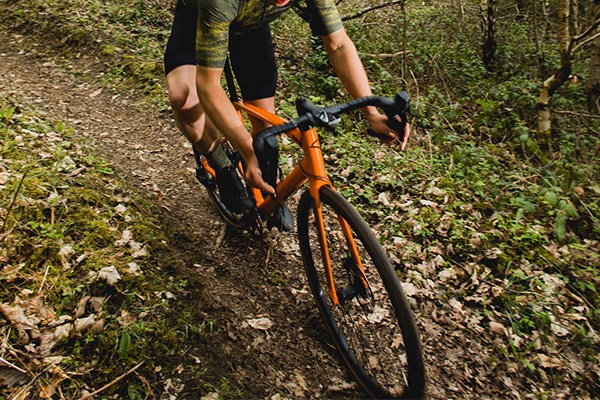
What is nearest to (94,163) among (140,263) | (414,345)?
(140,263)

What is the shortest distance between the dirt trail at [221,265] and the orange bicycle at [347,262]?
226 mm

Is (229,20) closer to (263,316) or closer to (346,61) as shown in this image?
(346,61)

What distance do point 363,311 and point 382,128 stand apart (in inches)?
52.2

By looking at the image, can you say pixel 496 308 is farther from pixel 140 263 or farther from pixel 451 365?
pixel 140 263

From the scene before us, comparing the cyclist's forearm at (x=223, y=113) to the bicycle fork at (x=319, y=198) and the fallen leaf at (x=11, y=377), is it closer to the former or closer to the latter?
the bicycle fork at (x=319, y=198)

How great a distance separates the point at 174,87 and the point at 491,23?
764cm

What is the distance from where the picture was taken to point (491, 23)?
27.4 feet

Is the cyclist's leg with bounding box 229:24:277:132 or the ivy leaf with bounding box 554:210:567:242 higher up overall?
the cyclist's leg with bounding box 229:24:277:132

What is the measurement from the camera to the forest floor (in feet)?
8.89

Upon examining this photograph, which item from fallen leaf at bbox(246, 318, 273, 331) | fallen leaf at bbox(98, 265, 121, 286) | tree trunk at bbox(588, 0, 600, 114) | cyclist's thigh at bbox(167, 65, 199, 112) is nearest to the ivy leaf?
fallen leaf at bbox(246, 318, 273, 331)

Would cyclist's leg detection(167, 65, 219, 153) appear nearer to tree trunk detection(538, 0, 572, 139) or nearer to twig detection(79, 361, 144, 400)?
twig detection(79, 361, 144, 400)

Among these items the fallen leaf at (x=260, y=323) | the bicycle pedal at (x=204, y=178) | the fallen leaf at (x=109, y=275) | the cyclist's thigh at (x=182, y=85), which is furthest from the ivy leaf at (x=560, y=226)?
the fallen leaf at (x=109, y=275)

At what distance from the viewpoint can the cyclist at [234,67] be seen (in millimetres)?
2334

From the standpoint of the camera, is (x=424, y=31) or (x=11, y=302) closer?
(x=11, y=302)
